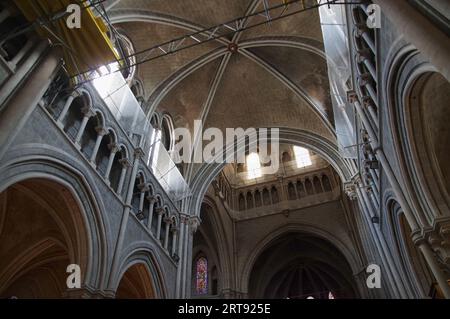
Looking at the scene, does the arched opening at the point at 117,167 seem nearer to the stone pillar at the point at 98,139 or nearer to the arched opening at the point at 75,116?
the stone pillar at the point at 98,139

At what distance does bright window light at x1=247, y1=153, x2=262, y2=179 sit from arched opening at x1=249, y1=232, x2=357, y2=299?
16.3 feet

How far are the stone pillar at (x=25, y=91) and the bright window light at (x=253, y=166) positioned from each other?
19.1 m

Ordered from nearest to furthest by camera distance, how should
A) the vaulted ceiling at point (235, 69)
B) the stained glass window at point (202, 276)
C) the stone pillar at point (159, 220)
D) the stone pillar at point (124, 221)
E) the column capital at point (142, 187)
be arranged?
the stone pillar at point (124, 221) < the column capital at point (142, 187) < the stone pillar at point (159, 220) < the vaulted ceiling at point (235, 69) < the stained glass window at point (202, 276)

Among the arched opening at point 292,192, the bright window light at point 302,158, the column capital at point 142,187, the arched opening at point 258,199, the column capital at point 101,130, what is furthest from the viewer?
the bright window light at point 302,158

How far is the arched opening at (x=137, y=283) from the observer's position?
40.1ft

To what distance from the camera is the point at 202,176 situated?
18234 mm

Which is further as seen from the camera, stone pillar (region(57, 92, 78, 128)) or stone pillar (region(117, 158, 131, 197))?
stone pillar (region(117, 158, 131, 197))

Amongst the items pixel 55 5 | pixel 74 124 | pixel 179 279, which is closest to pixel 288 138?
A: pixel 179 279

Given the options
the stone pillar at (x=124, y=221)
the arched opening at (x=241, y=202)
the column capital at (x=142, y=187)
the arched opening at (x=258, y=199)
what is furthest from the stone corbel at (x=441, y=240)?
the arched opening at (x=241, y=202)

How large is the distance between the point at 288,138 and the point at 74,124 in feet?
40.4

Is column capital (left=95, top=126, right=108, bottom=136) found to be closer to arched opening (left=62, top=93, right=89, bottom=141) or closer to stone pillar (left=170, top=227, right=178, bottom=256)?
arched opening (left=62, top=93, right=89, bottom=141)

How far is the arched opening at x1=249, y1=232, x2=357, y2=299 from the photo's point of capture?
24.5m

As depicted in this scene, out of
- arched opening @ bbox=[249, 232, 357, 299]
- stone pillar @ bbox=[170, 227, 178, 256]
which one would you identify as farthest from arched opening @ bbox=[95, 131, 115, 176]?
arched opening @ bbox=[249, 232, 357, 299]
